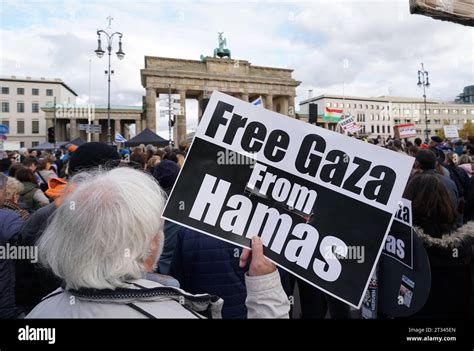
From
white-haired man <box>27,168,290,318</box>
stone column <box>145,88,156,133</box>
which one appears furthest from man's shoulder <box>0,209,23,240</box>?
stone column <box>145,88,156,133</box>

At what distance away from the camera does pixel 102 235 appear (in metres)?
1.28

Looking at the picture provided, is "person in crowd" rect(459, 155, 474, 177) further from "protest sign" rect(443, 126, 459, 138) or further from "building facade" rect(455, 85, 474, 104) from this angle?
"building facade" rect(455, 85, 474, 104)

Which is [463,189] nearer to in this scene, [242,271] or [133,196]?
[242,271]

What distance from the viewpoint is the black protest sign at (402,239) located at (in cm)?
205

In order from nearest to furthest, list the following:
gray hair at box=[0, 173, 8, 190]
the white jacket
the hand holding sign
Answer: the white jacket → the hand holding sign → gray hair at box=[0, 173, 8, 190]

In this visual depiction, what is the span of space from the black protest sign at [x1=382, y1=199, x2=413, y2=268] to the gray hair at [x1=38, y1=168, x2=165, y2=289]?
4.71 ft

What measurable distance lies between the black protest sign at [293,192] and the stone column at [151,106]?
159 ft

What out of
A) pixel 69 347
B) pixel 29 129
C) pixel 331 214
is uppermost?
pixel 29 129

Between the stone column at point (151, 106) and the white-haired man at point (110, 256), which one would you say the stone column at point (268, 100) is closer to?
the stone column at point (151, 106)

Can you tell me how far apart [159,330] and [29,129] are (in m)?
88.7

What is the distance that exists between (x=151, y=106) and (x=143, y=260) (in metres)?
49.8

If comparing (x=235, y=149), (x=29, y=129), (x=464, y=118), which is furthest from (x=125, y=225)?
(x=464, y=118)

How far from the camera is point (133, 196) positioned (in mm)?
1379

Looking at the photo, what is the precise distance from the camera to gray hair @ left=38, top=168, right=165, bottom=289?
1263 millimetres
